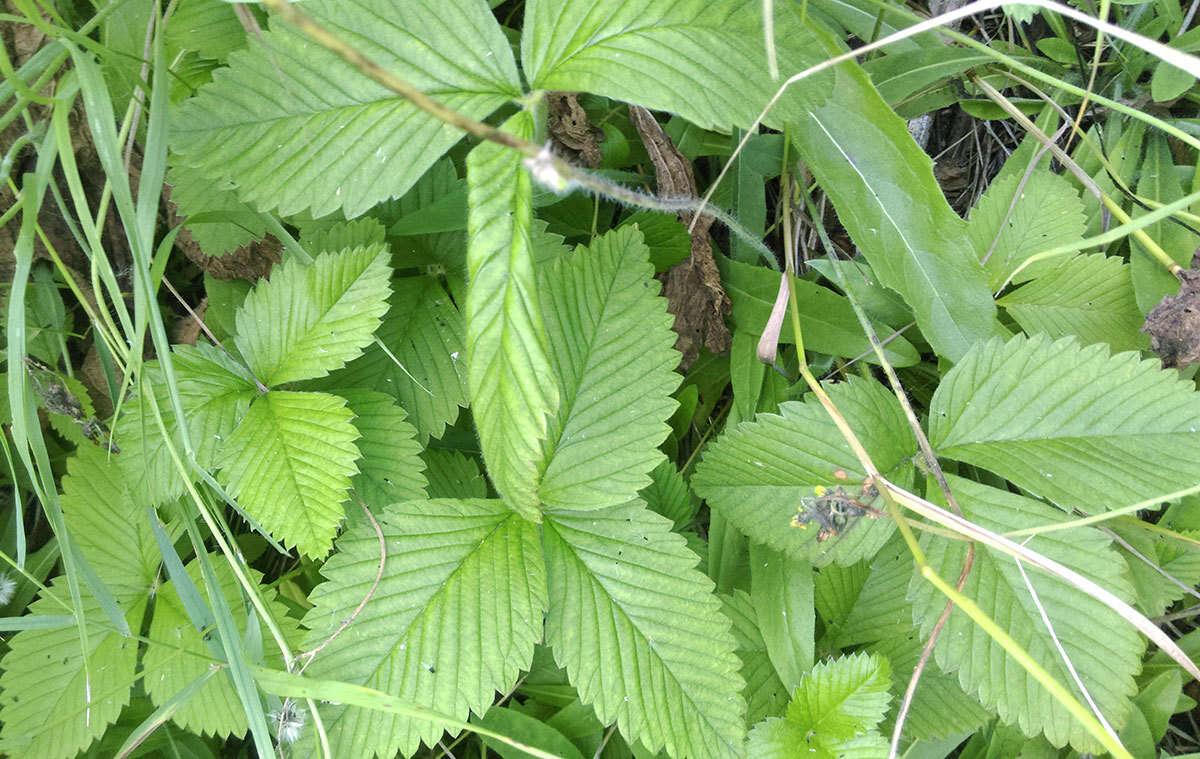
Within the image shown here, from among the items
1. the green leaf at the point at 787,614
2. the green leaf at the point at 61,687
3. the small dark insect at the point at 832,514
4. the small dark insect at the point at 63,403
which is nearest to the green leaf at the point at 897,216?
the small dark insect at the point at 832,514

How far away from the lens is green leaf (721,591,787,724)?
5.35 ft

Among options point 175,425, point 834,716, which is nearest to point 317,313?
point 175,425

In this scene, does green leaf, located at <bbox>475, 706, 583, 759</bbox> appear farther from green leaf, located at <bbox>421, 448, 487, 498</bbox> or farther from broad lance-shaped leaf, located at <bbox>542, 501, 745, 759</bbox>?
green leaf, located at <bbox>421, 448, 487, 498</bbox>

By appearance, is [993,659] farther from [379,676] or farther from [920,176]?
[379,676]

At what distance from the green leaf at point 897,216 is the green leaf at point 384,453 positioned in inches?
38.9

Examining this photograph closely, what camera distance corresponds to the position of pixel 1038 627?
1411mm

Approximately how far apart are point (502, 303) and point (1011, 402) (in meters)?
1.02

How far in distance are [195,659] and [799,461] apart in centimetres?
132

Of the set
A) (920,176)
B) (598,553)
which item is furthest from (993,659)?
(920,176)

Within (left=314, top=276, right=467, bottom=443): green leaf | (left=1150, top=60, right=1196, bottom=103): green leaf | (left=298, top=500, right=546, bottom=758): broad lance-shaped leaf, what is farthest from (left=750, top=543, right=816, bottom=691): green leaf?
(left=1150, top=60, right=1196, bottom=103): green leaf

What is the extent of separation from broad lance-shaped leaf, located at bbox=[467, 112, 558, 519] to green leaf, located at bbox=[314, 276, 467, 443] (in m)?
0.52

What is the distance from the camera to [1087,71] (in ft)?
5.91

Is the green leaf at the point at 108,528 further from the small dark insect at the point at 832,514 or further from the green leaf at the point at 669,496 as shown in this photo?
the small dark insect at the point at 832,514

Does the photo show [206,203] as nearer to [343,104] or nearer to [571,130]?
[343,104]
